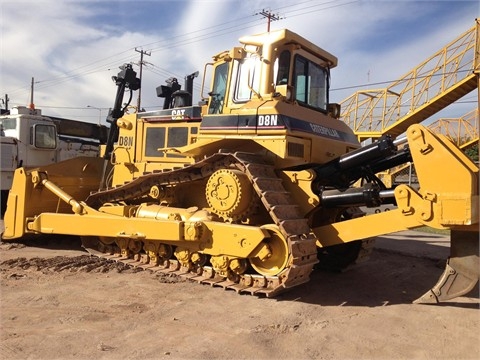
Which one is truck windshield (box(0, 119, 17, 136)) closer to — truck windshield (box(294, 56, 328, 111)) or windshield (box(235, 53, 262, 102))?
windshield (box(235, 53, 262, 102))

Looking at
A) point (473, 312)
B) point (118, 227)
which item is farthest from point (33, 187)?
point (473, 312)

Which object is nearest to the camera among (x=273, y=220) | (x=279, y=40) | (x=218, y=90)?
(x=273, y=220)

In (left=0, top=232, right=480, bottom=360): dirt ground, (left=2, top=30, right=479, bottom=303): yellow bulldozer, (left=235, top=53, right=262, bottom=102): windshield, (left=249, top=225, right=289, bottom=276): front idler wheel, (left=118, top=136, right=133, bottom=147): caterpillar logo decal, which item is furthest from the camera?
(left=118, top=136, right=133, bottom=147): caterpillar logo decal

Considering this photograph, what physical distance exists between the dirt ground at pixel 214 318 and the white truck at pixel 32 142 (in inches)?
242

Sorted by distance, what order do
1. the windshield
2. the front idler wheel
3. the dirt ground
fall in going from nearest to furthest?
the dirt ground
the front idler wheel
the windshield

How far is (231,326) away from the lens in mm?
4598

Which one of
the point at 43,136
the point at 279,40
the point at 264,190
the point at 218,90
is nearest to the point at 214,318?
the point at 264,190

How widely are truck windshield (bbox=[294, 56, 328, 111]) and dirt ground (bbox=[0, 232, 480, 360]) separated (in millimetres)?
2759

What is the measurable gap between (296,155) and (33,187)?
5235mm

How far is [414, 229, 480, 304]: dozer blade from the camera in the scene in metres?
4.72

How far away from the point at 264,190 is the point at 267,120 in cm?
94

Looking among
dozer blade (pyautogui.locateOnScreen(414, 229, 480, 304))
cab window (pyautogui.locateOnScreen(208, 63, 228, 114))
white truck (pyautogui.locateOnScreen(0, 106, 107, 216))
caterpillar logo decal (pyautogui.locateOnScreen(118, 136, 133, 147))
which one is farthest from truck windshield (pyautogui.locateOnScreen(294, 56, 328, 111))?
white truck (pyautogui.locateOnScreen(0, 106, 107, 216))

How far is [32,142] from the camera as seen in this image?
12.3 meters

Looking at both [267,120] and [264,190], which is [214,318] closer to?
[264,190]
